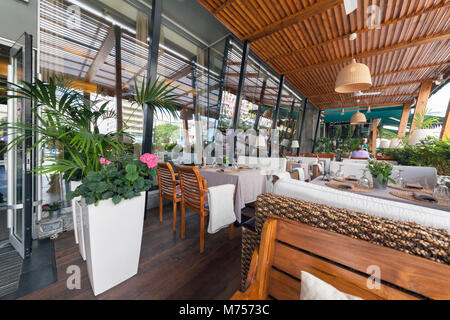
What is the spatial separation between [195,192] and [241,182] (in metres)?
0.63

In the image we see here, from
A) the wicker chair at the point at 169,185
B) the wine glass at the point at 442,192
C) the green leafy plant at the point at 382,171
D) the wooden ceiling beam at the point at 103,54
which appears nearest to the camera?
the wine glass at the point at 442,192

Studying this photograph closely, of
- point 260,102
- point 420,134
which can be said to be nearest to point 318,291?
point 420,134

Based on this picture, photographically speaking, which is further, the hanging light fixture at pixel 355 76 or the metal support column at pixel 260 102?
the metal support column at pixel 260 102

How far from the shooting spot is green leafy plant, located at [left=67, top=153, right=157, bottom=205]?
1156 mm

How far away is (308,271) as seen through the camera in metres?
0.71

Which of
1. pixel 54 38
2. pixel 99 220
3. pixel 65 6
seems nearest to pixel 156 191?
pixel 99 220

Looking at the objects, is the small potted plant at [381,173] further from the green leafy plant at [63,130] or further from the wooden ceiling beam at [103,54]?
the wooden ceiling beam at [103,54]

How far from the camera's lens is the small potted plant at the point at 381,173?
5.73 ft

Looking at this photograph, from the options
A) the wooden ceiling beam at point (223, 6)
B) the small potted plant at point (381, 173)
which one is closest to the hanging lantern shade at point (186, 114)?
the wooden ceiling beam at point (223, 6)

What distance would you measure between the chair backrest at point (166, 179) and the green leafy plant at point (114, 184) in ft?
2.57

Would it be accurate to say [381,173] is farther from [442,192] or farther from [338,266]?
[338,266]

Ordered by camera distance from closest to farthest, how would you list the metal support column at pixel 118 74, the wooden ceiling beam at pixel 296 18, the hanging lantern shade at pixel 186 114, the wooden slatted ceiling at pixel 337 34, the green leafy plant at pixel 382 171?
the green leafy plant at pixel 382 171 < the metal support column at pixel 118 74 < the wooden ceiling beam at pixel 296 18 < the wooden slatted ceiling at pixel 337 34 < the hanging lantern shade at pixel 186 114

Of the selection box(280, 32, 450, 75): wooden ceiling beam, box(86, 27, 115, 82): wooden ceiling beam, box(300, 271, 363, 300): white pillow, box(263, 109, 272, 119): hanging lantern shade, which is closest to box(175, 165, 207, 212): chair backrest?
box(300, 271, 363, 300): white pillow

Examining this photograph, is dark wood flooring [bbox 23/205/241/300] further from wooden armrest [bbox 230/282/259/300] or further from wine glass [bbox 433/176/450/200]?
wine glass [bbox 433/176/450/200]
